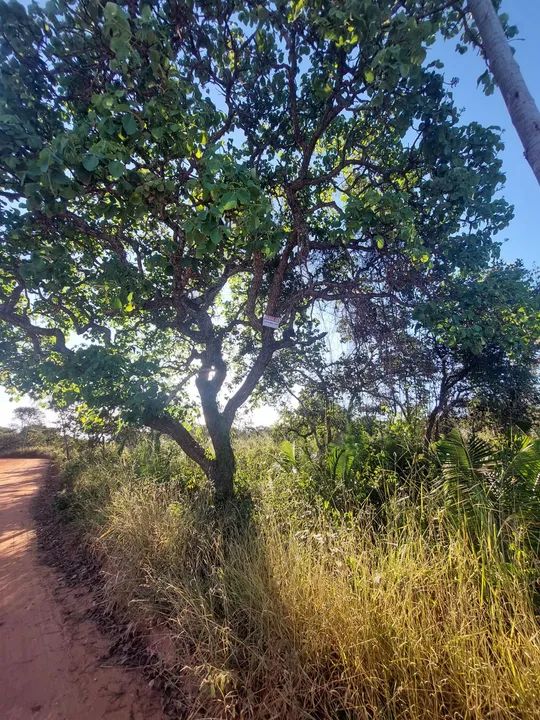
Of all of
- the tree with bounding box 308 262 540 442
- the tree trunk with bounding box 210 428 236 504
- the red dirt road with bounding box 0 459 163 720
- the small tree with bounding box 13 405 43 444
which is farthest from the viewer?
the small tree with bounding box 13 405 43 444

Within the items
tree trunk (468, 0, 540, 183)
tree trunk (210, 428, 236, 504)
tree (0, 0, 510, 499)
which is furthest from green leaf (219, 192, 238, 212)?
tree trunk (210, 428, 236, 504)

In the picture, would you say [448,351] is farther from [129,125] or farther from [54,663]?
[54,663]

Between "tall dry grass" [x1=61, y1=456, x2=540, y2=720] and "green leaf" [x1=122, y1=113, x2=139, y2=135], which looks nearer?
"tall dry grass" [x1=61, y1=456, x2=540, y2=720]

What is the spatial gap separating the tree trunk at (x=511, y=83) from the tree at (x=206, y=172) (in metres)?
0.62

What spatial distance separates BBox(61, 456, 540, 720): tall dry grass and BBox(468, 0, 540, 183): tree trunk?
269 cm

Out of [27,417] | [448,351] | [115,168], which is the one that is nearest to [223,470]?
[115,168]

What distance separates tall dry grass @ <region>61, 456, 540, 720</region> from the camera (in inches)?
72.8

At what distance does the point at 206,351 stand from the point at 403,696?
17.8 ft

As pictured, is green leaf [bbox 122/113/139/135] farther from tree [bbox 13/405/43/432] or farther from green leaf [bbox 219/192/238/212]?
tree [bbox 13/405/43/432]

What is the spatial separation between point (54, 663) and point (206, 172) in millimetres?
4453

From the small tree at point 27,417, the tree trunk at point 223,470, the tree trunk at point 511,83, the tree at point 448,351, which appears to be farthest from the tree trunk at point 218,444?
the small tree at point 27,417

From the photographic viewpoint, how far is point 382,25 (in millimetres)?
3037

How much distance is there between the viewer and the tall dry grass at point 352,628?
185 cm

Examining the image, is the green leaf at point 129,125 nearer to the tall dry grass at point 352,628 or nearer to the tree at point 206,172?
the tree at point 206,172
